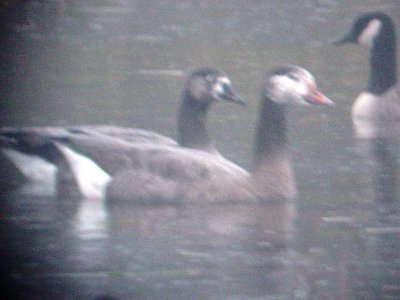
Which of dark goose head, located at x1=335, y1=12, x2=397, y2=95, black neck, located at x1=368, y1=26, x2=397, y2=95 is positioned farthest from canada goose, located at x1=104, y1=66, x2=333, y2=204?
dark goose head, located at x1=335, y1=12, x2=397, y2=95

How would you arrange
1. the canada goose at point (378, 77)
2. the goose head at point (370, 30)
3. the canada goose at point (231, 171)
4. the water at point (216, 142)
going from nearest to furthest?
the water at point (216, 142)
the canada goose at point (231, 171)
the canada goose at point (378, 77)
the goose head at point (370, 30)

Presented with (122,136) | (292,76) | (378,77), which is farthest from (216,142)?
(378,77)

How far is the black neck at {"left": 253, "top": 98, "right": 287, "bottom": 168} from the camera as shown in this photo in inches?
436

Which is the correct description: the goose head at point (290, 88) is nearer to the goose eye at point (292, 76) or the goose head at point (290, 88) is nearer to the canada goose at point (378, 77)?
the goose eye at point (292, 76)

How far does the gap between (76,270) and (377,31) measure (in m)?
8.67

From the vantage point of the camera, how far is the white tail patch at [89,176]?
10891 millimetres

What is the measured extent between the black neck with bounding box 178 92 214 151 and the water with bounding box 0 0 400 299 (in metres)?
0.84

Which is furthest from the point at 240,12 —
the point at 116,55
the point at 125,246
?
the point at 125,246

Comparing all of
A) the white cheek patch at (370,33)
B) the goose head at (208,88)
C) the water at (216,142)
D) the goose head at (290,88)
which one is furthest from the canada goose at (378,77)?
the goose head at (290,88)

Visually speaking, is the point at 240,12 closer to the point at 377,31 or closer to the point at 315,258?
the point at 377,31

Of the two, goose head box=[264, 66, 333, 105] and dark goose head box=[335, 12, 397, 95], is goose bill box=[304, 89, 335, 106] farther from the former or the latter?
dark goose head box=[335, 12, 397, 95]

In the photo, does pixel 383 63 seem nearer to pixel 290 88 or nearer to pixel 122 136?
pixel 290 88

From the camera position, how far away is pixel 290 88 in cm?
1109

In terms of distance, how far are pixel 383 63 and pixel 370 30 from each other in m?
0.48
